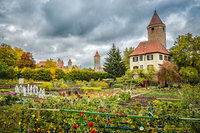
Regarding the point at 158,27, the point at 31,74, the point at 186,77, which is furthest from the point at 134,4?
the point at 158,27

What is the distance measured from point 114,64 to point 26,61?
69.8ft

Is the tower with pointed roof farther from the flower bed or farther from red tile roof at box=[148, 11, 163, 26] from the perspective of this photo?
the flower bed

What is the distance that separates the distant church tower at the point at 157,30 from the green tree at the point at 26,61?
29245 millimetres

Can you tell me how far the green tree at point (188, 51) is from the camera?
2094 centimetres

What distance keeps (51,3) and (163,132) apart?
864 cm

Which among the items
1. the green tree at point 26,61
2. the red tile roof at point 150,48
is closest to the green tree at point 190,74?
the red tile roof at point 150,48

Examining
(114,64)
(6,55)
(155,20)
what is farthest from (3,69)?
(155,20)

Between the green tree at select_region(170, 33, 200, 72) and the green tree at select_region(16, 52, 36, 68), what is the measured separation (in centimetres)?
3176

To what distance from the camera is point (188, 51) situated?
21641mm

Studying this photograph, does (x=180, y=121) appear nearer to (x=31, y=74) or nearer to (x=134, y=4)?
(x=134, y=4)

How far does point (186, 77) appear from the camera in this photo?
20.3 m

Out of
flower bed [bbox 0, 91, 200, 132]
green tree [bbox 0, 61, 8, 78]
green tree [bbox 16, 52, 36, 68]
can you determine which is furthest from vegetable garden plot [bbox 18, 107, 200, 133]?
green tree [bbox 16, 52, 36, 68]

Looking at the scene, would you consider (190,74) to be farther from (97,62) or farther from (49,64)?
(97,62)

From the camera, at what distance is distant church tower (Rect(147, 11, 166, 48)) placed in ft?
99.9
